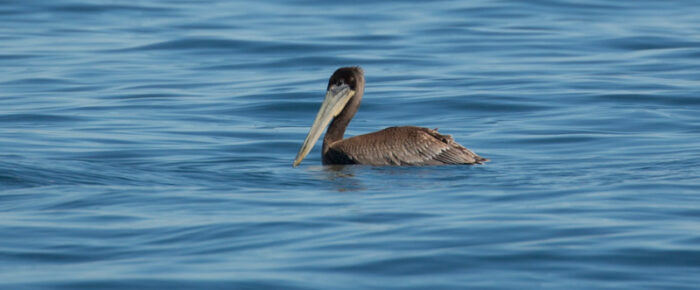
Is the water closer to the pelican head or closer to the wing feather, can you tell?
the wing feather

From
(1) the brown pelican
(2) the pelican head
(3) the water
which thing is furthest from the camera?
(2) the pelican head

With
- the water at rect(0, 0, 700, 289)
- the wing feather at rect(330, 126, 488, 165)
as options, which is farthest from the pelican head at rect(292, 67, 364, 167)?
the wing feather at rect(330, 126, 488, 165)

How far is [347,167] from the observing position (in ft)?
33.9

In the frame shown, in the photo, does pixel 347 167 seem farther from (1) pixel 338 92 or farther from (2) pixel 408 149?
(1) pixel 338 92

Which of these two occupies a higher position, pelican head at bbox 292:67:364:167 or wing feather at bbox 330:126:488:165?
pelican head at bbox 292:67:364:167

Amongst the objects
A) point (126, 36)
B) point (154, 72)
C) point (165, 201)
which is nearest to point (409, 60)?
point (154, 72)

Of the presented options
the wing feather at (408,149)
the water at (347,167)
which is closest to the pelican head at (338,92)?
the water at (347,167)

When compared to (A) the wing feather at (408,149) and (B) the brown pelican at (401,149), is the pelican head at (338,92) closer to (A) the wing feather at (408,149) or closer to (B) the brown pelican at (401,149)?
(B) the brown pelican at (401,149)

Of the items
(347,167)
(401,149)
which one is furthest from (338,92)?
(401,149)

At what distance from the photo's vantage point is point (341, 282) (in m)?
6.07

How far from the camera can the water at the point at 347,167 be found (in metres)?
6.50

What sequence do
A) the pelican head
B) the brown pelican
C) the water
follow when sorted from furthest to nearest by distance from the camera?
1. the pelican head
2. the brown pelican
3. the water

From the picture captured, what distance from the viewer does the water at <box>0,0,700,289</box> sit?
6.50m

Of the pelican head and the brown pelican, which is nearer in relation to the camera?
the brown pelican
